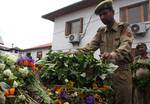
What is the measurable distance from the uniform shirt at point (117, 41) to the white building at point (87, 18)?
9377mm

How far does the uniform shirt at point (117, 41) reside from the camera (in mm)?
3447

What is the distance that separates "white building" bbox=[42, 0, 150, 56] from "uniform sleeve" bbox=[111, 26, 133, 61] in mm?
9658

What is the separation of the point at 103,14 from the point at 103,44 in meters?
0.50

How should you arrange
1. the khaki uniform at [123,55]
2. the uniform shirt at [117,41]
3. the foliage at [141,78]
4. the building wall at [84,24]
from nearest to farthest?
the uniform shirt at [117,41], the khaki uniform at [123,55], the foliage at [141,78], the building wall at [84,24]

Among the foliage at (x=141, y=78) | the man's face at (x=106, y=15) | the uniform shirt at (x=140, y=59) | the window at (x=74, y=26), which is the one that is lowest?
the foliage at (x=141, y=78)

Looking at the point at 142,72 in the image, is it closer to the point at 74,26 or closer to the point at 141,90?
the point at 141,90

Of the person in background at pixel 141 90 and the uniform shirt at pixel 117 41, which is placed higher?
the uniform shirt at pixel 117 41

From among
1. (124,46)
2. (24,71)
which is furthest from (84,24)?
(24,71)

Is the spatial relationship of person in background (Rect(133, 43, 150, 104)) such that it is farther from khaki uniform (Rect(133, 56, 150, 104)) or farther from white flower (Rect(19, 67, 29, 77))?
white flower (Rect(19, 67, 29, 77))

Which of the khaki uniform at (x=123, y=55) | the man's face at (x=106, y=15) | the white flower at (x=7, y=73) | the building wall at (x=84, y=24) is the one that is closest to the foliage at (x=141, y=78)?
the khaki uniform at (x=123, y=55)

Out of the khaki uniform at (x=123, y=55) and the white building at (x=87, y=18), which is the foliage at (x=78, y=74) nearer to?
the khaki uniform at (x=123, y=55)

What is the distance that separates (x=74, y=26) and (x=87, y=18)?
117cm

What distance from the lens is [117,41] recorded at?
12.6ft

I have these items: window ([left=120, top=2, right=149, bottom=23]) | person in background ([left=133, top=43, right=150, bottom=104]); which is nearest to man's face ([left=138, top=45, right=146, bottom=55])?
person in background ([left=133, top=43, right=150, bottom=104])
